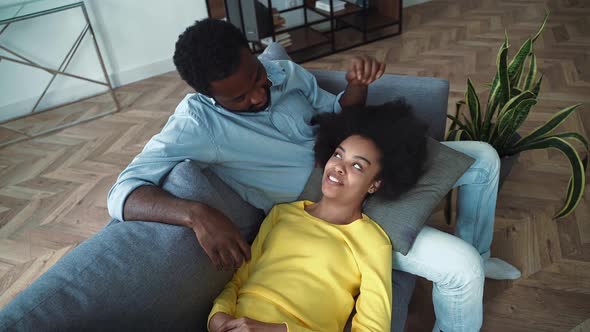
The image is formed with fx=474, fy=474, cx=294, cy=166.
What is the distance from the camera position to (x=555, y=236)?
1.93m

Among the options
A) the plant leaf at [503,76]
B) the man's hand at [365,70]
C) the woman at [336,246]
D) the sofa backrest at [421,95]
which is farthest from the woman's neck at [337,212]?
the plant leaf at [503,76]

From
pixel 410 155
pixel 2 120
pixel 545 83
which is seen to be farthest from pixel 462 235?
pixel 2 120

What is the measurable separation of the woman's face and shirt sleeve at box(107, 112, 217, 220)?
0.35 metres

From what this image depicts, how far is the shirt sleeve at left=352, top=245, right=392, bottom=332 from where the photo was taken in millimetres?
1169

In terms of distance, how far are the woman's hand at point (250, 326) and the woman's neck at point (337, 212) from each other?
372 mm

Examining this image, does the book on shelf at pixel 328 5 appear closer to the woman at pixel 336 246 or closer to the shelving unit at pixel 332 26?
the shelving unit at pixel 332 26

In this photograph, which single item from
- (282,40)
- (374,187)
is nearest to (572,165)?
(374,187)

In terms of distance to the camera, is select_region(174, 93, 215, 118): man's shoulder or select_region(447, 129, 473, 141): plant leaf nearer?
select_region(174, 93, 215, 118): man's shoulder

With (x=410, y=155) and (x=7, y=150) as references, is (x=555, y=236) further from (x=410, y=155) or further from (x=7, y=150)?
(x=7, y=150)

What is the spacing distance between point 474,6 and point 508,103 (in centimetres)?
279

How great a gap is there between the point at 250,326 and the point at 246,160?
51 centimetres

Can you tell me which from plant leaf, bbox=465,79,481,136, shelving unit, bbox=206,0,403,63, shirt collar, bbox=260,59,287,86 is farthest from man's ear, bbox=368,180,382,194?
shelving unit, bbox=206,0,403,63

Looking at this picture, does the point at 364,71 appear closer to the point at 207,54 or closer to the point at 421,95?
the point at 421,95

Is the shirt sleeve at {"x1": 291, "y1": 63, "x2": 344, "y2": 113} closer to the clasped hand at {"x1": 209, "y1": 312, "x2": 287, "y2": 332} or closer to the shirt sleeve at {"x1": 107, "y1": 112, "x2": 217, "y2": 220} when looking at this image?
the shirt sleeve at {"x1": 107, "y1": 112, "x2": 217, "y2": 220}
